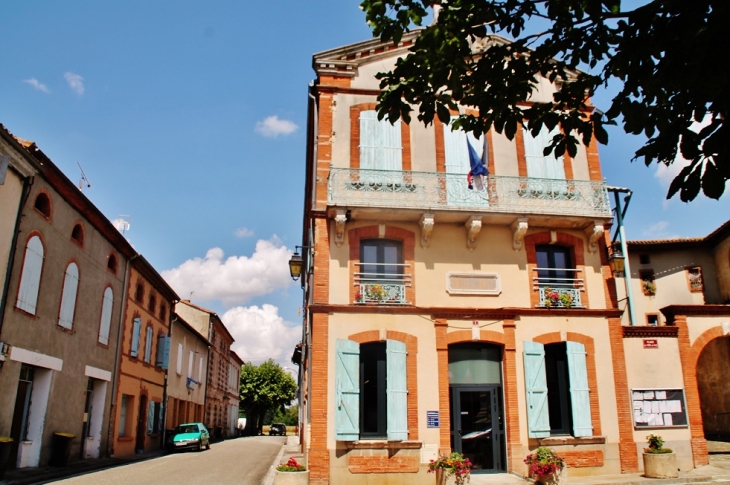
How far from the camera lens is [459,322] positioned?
48.5 ft

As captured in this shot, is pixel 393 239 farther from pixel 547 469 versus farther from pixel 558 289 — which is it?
pixel 547 469

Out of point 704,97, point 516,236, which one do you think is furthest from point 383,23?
point 516,236

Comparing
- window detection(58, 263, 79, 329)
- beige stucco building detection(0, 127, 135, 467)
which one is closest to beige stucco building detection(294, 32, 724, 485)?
beige stucco building detection(0, 127, 135, 467)

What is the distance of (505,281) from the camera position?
50.3ft

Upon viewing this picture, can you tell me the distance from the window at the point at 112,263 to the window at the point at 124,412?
192 inches

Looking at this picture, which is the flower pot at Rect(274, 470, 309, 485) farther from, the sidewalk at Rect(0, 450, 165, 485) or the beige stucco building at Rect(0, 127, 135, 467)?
the beige stucco building at Rect(0, 127, 135, 467)

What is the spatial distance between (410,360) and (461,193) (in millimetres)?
4445

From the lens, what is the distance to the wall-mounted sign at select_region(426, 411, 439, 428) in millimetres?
13961

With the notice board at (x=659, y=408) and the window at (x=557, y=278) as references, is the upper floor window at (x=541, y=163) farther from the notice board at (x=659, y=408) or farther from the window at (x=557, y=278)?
the notice board at (x=659, y=408)

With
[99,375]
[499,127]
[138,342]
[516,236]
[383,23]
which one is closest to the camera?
[499,127]

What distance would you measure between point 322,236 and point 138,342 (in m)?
12.1

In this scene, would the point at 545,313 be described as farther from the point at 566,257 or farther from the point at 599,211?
the point at 599,211

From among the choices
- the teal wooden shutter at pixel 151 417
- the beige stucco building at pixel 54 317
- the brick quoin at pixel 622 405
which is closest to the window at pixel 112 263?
the beige stucco building at pixel 54 317

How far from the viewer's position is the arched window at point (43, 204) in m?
15.0
